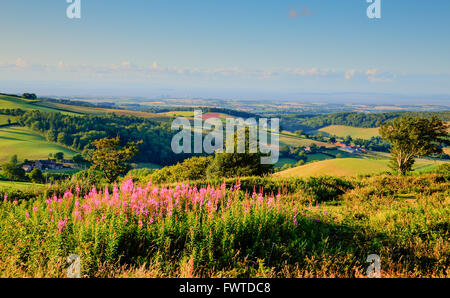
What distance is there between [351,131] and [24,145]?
155706 mm

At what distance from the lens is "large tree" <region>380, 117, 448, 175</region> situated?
35219 mm

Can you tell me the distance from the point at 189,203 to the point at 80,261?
8.93 feet

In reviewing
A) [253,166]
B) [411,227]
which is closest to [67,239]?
[411,227]

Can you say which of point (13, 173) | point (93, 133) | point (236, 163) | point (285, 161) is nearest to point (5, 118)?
point (93, 133)

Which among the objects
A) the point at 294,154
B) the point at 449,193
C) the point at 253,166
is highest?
the point at 449,193

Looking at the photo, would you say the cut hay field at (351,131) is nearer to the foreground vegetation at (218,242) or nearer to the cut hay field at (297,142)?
the cut hay field at (297,142)

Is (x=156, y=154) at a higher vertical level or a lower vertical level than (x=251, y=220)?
lower

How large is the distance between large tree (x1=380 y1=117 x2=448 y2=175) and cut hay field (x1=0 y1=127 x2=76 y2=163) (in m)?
76.5

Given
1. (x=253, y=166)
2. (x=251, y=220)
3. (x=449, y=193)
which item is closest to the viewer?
(x=251, y=220)

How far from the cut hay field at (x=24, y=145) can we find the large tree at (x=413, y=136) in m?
76.5

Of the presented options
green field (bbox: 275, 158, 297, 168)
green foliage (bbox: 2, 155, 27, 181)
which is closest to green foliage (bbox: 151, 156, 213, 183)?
green foliage (bbox: 2, 155, 27, 181)

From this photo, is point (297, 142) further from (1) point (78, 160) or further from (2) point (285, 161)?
(1) point (78, 160)

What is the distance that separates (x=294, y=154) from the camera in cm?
9612
